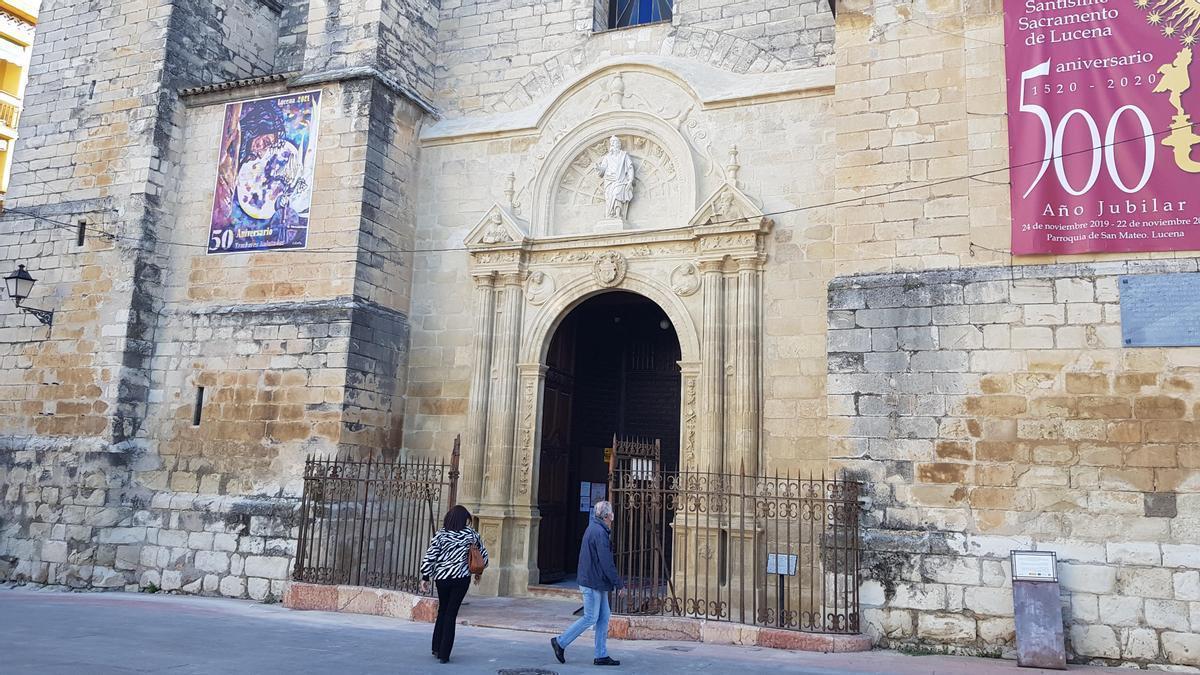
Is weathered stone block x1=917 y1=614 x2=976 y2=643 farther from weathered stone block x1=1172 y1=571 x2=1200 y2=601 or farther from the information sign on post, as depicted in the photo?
weathered stone block x1=1172 y1=571 x2=1200 y2=601

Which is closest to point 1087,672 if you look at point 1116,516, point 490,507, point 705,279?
point 1116,516

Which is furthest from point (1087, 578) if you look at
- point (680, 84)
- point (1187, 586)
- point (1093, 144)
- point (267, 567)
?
point (267, 567)

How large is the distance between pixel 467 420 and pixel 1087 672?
23.4 ft

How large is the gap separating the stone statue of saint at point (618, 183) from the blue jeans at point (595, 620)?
18.1 feet

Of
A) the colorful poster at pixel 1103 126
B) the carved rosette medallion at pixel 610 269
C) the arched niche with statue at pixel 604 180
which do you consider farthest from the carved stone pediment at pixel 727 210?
the colorful poster at pixel 1103 126

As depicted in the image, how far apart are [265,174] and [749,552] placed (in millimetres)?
7810

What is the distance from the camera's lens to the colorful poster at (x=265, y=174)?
11.5 meters

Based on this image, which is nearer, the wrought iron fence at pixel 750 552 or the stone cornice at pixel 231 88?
the wrought iron fence at pixel 750 552

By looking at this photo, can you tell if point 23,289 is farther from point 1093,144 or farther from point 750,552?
point 1093,144

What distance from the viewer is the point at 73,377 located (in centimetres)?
1140

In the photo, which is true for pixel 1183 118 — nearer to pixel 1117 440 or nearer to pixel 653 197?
pixel 1117 440

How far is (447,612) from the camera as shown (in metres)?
6.61

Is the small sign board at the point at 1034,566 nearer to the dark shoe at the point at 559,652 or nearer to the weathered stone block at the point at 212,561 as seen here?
the dark shoe at the point at 559,652

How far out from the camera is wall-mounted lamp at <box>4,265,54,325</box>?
1167 cm
